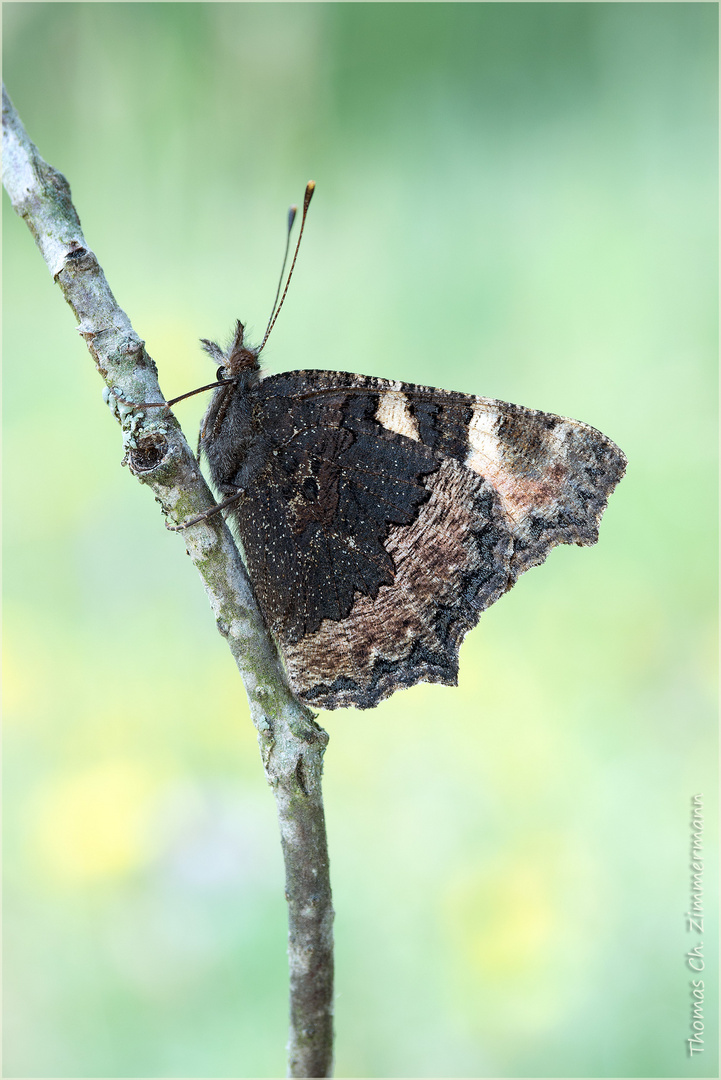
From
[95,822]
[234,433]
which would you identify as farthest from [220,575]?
[95,822]

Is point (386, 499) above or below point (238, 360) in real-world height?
below

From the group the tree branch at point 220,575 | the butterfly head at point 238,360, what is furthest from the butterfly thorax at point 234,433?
the tree branch at point 220,575

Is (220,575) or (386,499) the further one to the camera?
(386,499)

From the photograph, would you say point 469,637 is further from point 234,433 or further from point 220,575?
point 220,575

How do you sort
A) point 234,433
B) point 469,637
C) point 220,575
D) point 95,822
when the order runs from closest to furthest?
1. point 220,575
2. point 234,433
3. point 95,822
4. point 469,637

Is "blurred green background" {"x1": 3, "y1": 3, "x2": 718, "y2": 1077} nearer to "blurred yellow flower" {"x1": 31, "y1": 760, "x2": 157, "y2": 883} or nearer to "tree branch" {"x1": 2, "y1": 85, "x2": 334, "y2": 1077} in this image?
"blurred yellow flower" {"x1": 31, "y1": 760, "x2": 157, "y2": 883}

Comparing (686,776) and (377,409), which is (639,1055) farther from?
(377,409)

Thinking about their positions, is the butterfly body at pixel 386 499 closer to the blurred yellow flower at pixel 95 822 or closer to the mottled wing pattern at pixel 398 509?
the mottled wing pattern at pixel 398 509
